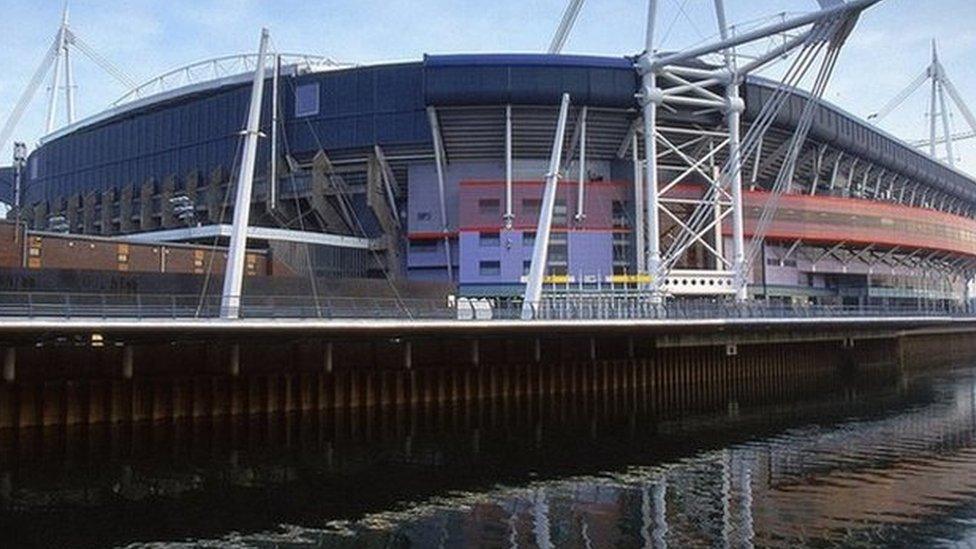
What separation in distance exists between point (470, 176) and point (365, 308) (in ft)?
106

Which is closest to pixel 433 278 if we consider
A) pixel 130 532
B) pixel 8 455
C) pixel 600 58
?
pixel 600 58

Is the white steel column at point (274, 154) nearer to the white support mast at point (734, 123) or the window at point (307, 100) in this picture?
the window at point (307, 100)

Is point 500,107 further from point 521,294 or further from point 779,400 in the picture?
point 779,400

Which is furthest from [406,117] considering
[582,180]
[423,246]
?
[582,180]

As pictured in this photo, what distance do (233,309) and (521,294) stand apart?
34.3 meters

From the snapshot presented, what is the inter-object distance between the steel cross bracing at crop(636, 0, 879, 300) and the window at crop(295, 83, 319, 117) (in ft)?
86.8

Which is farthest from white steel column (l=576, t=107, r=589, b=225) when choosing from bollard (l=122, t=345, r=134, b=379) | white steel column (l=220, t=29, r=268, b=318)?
bollard (l=122, t=345, r=134, b=379)

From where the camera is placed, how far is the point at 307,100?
64062 millimetres

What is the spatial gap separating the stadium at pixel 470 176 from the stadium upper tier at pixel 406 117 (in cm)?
16

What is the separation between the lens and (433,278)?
6462 centimetres

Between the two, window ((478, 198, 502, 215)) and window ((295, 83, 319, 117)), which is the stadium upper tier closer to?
window ((295, 83, 319, 117))

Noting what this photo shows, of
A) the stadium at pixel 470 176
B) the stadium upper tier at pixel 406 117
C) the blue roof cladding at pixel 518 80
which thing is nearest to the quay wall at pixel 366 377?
the stadium at pixel 470 176

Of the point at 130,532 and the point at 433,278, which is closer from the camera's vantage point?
the point at 130,532

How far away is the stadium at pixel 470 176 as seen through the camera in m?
59.5
